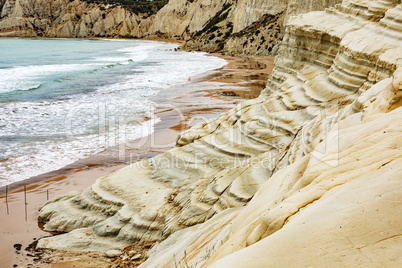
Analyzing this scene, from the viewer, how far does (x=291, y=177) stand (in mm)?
5379

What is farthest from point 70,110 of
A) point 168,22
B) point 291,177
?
point 168,22

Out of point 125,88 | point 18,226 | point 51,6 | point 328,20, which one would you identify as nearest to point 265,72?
point 125,88

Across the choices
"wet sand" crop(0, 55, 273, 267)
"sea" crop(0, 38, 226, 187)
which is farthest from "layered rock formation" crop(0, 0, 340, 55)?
"wet sand" crop(0, 55, 273, 267)

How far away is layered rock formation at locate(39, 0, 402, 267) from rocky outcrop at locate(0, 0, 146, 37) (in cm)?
11156

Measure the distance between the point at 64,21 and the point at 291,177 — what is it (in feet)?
419

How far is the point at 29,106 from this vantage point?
81.4 feet

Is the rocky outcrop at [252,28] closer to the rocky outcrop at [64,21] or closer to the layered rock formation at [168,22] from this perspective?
the layered rock formation at [168,22]

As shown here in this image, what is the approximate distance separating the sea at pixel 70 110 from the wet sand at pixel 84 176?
2.22 feet

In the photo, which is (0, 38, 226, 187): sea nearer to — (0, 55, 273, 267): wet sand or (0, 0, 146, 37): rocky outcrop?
(0, 55, 273, 267): wet sand

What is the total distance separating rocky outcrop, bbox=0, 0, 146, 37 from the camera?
118 metres

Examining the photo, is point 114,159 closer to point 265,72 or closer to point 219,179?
point 219,179

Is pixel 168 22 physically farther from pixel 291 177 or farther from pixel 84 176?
pixel 291 177

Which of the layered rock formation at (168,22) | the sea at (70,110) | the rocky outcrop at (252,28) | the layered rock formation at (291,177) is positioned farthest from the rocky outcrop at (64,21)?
the layered rock formation at (291,177)

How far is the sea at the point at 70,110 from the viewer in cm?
1563
